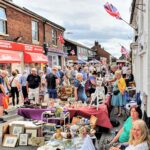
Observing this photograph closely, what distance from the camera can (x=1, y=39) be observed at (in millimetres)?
17641

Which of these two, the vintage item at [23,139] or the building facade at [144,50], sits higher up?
the building facade at [144,50]

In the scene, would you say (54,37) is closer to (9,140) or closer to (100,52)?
(9,140)

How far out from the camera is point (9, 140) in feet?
24.2

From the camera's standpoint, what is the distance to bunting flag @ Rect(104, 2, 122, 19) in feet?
40.5

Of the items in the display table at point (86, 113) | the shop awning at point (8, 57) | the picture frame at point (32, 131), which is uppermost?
the shop awning at point (8, 57)

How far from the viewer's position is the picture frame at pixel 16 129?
7.50 meters

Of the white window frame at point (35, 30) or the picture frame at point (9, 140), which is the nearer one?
the picture frame at point (9, 140)

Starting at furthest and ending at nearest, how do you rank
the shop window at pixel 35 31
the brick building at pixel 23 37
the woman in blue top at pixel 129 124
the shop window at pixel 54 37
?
the shop window at pixel 54 37, the shop window at pixel 35 31, the brick building at pixel 23 37, the woman in blue top at pixel 129 124

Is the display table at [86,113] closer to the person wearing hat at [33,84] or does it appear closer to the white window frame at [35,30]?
the person wearing hat at [33,84]

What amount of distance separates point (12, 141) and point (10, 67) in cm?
1194

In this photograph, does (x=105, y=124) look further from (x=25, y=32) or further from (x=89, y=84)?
(x=25, y=32)

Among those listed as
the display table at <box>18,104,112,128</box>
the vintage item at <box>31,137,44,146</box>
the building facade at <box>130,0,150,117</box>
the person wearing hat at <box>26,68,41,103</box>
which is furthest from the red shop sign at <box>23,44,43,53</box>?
the vintage item at <box>31,137,44,146</box>

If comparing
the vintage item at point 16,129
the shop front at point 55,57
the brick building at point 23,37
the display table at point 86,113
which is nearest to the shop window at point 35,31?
the brick building at point 23,37

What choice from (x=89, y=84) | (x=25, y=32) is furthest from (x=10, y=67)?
(x=89, y=84)
